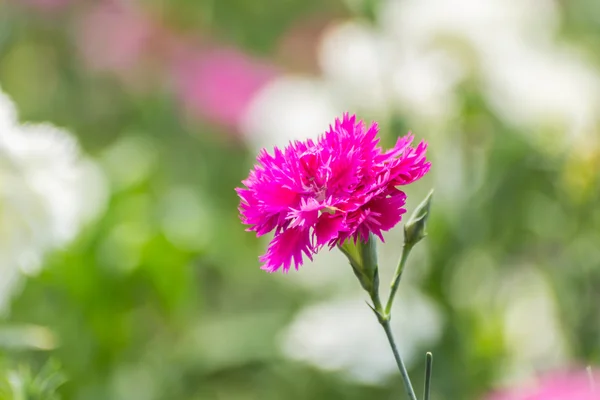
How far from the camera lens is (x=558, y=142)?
1.37m

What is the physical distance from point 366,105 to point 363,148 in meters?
0.84

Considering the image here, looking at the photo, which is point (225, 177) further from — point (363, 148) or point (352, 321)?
point (363, 148)

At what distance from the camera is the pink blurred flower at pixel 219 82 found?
6.52ft

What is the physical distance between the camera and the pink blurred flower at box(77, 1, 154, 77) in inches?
82.7

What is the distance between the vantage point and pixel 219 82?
80.7 inches

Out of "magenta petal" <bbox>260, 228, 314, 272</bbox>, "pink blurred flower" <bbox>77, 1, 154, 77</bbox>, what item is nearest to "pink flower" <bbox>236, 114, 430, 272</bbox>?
"magenta petal" <bbox>260, 228, 314, 272</bbox>

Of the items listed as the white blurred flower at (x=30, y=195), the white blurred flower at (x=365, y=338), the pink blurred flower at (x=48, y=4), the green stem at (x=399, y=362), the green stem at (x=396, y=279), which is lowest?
the green stem at (x=399, y=362)

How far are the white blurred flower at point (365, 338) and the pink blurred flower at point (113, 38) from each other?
1069mm

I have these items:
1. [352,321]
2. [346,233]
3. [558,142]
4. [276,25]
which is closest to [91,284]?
[352,321]

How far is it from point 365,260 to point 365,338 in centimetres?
70

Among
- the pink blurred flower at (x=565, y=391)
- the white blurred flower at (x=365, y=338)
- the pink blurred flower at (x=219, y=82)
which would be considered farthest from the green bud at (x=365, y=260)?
the pink blurred flower at (x=219, y=82)

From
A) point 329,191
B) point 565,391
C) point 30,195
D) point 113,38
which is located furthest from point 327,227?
point 113,38

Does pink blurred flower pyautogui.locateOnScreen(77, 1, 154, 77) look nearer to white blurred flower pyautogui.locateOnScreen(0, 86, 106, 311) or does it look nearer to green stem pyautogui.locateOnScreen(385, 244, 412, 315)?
white blurred flower pyautogui.locateOnScreen(0, 86, 106, 311)

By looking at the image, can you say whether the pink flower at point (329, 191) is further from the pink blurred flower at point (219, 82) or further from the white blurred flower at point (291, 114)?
the pink blurred flower at point (219, 82)
